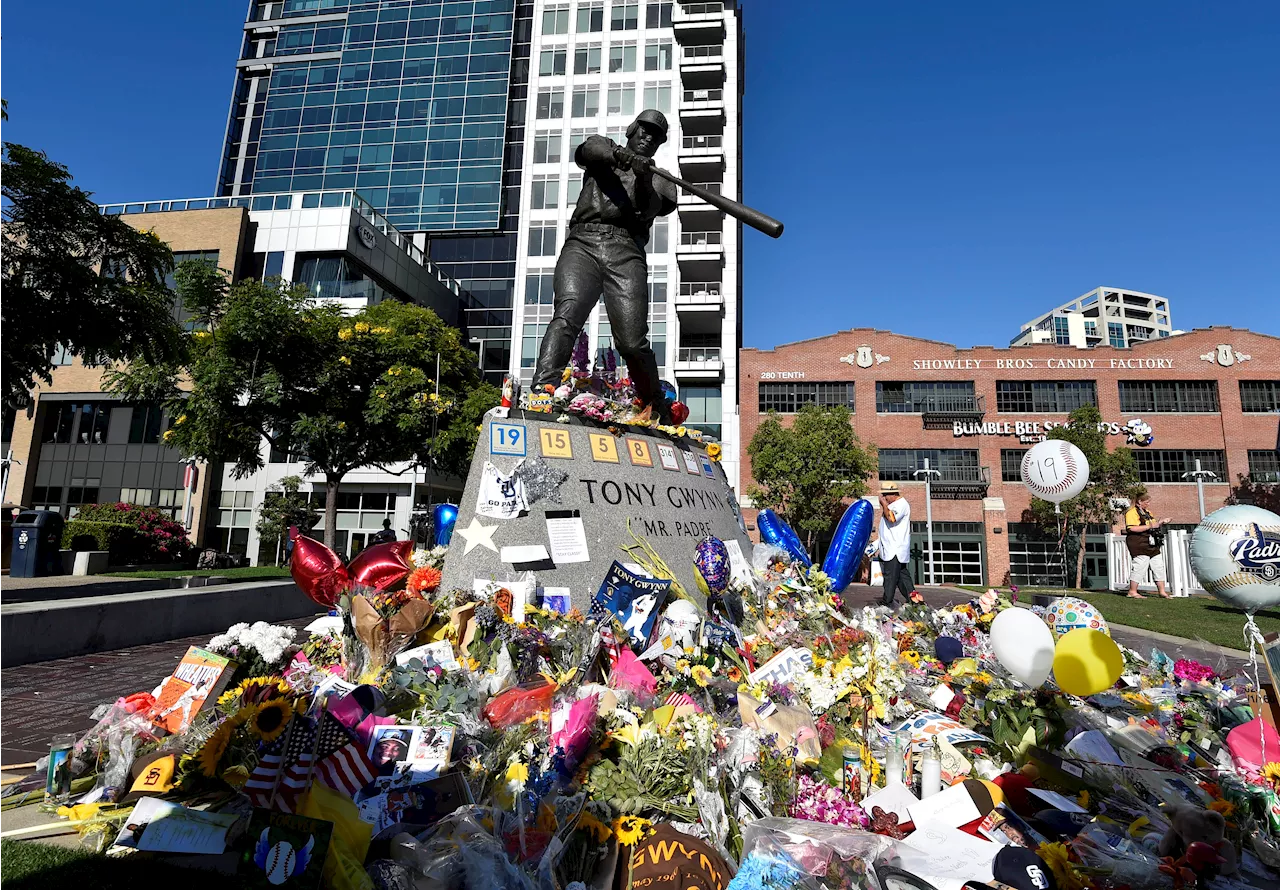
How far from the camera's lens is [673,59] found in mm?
35812

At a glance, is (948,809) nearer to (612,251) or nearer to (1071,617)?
(1071,617)

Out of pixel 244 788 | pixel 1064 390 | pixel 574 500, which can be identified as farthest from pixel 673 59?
pixel 244 788

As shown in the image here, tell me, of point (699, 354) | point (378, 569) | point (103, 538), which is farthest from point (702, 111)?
point (378, 569)

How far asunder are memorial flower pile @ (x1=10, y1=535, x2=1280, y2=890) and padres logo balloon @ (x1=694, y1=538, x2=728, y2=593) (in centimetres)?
88

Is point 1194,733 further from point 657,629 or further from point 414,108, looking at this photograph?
point 414,108

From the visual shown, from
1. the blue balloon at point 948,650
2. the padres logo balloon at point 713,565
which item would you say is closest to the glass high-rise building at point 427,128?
the padres logo balloon at point 713,565

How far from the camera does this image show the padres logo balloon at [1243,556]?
5.53 meters

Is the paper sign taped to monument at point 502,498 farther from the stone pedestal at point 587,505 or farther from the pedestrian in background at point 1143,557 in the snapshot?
the pedestrian in background at point 1143,557

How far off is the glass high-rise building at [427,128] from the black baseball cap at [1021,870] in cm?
3887

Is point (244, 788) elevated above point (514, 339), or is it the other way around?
point (514, 339)

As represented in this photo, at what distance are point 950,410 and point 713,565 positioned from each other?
31.3m

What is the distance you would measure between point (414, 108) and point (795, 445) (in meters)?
31.4

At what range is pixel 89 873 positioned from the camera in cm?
221

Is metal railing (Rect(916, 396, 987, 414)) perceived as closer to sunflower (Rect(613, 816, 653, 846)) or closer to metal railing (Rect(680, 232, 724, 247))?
metal railing (Rect(680, 232, 724, 247))
